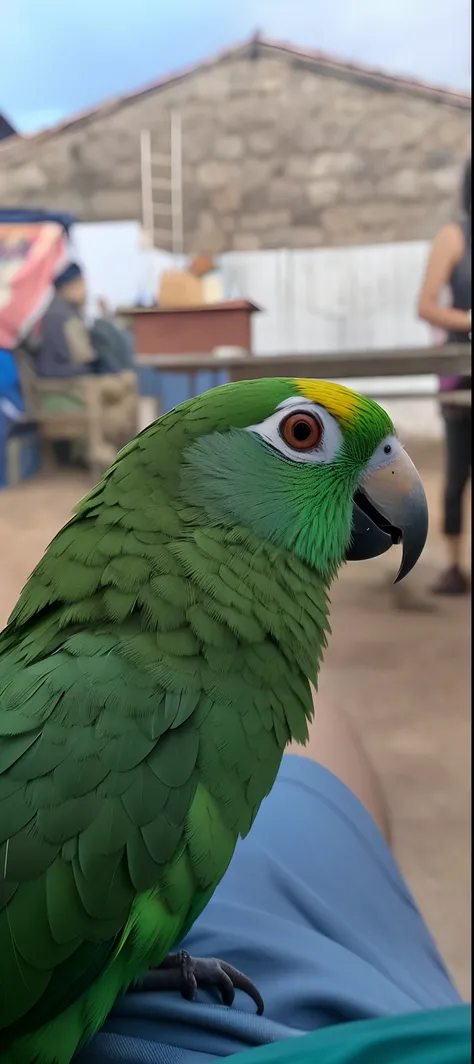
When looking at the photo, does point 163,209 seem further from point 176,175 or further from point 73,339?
point 73,339

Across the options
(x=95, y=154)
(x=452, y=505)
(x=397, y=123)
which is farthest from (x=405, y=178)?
(x=452, y=505)

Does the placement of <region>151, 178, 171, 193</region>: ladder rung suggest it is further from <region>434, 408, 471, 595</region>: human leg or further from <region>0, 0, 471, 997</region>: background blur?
<region>434, 408, 471, 595</region>: human leg

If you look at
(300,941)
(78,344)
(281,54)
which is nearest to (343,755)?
(300,941)

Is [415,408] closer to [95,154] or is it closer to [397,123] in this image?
[95,154]

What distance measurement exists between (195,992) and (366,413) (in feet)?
0.93

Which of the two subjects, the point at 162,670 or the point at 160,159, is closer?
the point at 162,670

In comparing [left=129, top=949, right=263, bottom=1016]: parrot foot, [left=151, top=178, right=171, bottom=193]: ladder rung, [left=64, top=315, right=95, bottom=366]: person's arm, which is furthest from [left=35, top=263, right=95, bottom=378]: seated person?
[left=129, top=949, right=263, bottom=1016]: parrot foot

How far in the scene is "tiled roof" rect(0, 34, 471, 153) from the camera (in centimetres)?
98

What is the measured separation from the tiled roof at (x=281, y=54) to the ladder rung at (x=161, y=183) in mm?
120

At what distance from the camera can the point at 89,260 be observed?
0.94 metres

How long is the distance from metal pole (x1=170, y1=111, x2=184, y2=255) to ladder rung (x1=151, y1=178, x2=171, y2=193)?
1 centimetres

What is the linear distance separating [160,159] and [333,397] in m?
1.07

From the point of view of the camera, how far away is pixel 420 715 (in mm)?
1176

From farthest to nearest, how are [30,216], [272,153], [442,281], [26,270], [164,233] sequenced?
1. [272,153]
2. [164,233]
3. [30,216]
4. [26,270]
5. [442,281]
